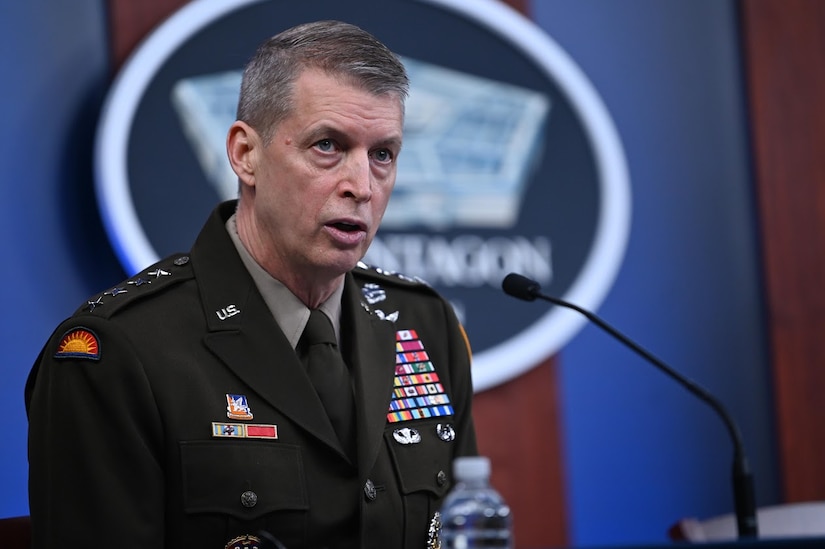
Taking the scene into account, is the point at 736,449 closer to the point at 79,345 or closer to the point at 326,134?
the point at 326,134

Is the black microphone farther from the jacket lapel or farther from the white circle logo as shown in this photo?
the white circle logo

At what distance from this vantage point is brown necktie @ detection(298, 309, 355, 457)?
5.70 ft

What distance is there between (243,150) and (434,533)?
26.8 inches

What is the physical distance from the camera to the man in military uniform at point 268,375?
1549 mm

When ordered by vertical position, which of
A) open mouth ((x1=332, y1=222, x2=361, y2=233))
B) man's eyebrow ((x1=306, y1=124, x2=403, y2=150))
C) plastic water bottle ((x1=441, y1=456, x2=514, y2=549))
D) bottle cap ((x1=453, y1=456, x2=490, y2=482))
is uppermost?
man's eyebrow ((x1=306, y1=124, x2=403, y2=150))

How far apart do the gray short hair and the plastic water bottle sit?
674 millimetres

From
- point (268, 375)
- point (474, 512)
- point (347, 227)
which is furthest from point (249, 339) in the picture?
point (474, 512)

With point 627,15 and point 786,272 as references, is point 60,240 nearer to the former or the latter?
point 627,15

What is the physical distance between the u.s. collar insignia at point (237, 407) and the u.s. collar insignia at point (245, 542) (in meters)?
0.17

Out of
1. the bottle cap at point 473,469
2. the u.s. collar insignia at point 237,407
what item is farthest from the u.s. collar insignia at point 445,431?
the bottle cap at point 473,469

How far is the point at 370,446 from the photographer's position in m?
1.73

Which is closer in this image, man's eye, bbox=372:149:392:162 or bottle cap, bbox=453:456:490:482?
bottle cap, bbox=453:456:490:482

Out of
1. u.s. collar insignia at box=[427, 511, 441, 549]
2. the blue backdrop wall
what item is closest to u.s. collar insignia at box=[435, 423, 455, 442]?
u.s. collar insignia at box=[427, 511, 441, 549]

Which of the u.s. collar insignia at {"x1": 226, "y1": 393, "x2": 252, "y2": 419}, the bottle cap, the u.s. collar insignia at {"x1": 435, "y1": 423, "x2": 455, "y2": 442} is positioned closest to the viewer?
the bottle cap
